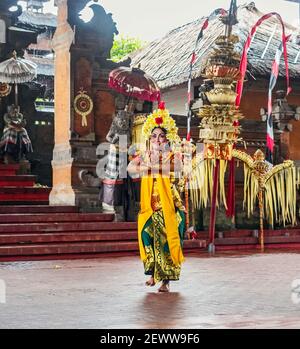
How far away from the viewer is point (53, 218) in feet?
53.5

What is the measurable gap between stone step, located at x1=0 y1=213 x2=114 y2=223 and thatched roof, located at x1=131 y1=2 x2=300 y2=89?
7581 millimetres

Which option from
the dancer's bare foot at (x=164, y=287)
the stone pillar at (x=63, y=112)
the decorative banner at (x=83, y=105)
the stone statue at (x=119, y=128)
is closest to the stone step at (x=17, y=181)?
the stone pillar at (x=63, y=112)

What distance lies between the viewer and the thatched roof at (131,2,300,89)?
24156mm

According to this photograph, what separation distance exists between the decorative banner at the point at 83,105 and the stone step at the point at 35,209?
6.42ft

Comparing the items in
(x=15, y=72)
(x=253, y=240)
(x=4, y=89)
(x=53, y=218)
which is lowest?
(x=253, y=240)

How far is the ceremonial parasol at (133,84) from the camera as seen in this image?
17.2 metres

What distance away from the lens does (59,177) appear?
18.2 m

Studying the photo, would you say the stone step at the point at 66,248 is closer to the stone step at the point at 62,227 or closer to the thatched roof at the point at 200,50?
the stone step at the point at 62,227

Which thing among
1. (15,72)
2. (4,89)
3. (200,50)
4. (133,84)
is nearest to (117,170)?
(133,84)

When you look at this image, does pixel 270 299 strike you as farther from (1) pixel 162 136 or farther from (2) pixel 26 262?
(2) pixel 26 262

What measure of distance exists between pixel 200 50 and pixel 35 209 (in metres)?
10.1

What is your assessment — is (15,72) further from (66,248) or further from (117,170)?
(66,248)
